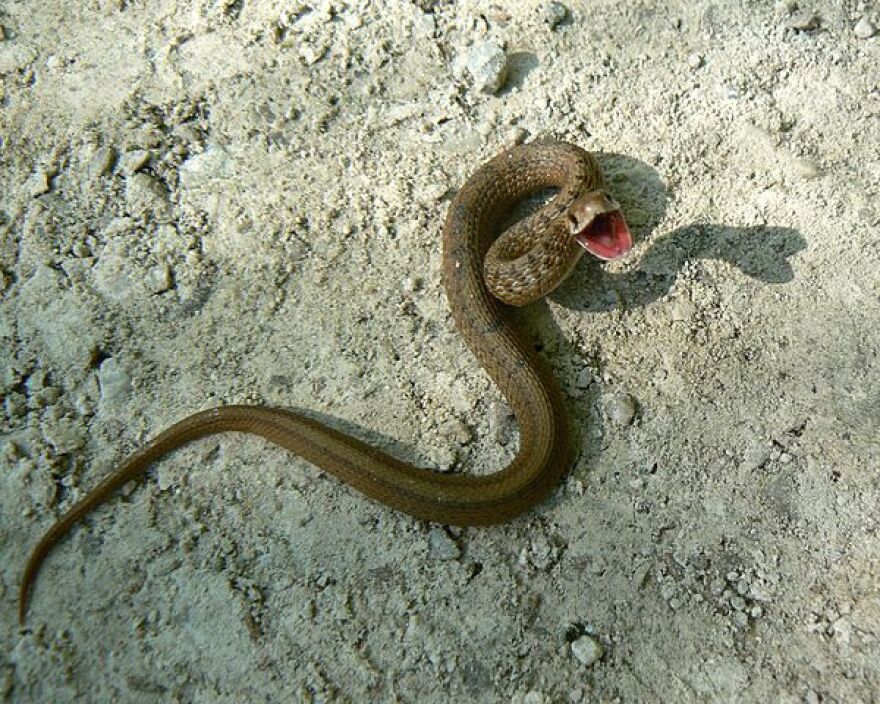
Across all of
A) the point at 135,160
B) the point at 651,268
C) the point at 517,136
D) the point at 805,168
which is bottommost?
the point at 135,160

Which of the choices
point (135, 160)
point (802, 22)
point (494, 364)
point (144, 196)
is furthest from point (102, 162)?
point (802, 22)

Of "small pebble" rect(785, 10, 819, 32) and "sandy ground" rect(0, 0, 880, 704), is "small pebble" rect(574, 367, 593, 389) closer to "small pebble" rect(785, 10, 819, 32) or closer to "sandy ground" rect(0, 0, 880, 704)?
"sandy ground" rect(0, 0, 880, 704)

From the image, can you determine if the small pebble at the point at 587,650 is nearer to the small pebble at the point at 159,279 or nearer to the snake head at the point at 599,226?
the snake head at the point at 599,226

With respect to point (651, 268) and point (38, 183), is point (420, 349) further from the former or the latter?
point (38, 183)

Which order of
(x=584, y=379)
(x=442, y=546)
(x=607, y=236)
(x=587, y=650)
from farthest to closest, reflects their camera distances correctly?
(x=584, y=379) < (x=607, y=236) < (x=442, y=546) < (x=587, y=650)

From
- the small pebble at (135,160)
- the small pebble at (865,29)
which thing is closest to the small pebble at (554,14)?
the small pebble at (865,29)

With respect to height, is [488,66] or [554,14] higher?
[554,14]

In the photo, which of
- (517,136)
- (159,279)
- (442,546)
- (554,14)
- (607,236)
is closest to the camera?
(442,546)

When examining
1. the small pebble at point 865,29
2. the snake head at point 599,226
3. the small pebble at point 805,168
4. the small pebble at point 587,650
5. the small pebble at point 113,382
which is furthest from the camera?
the small pebble at point 865,29
